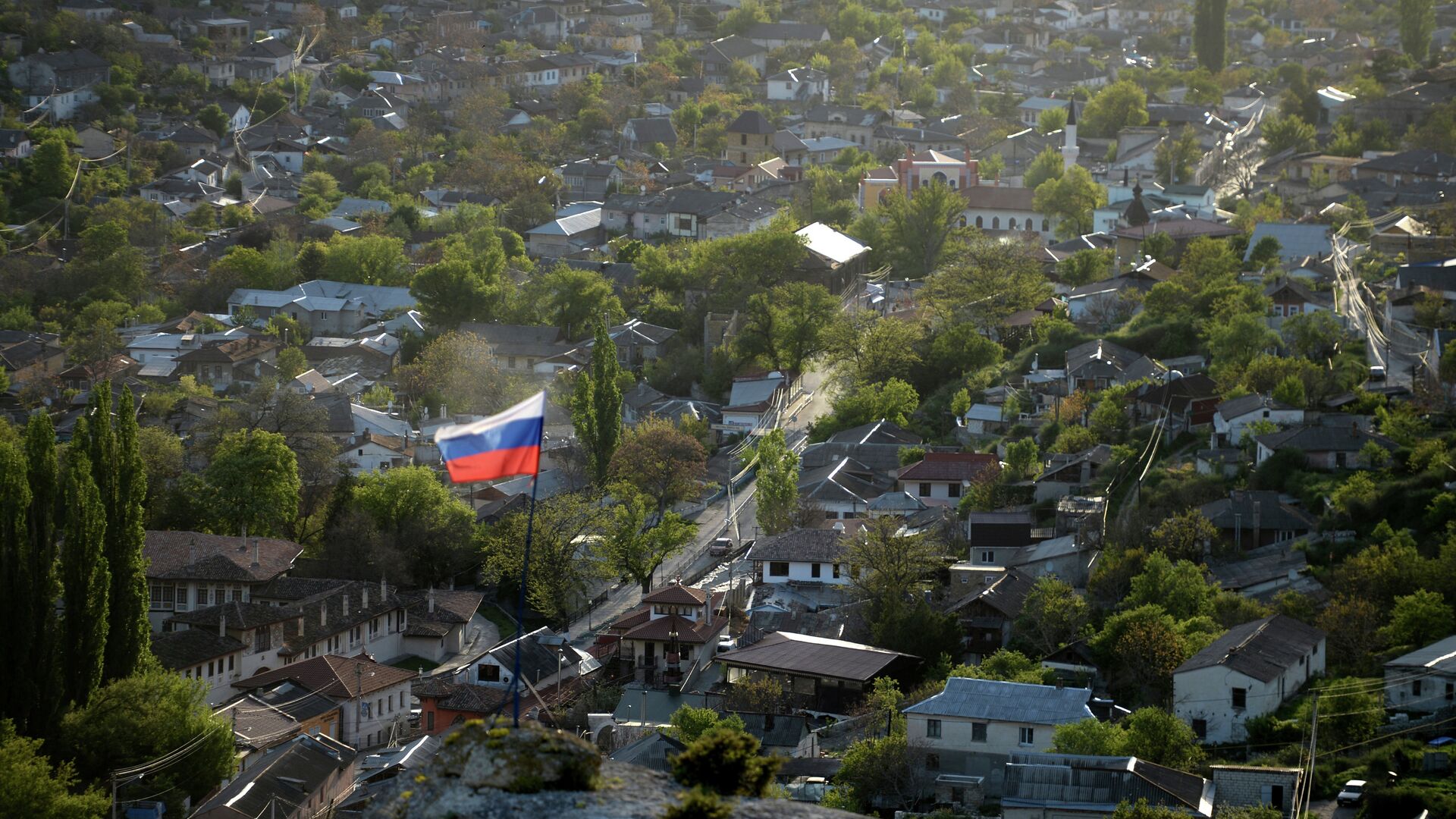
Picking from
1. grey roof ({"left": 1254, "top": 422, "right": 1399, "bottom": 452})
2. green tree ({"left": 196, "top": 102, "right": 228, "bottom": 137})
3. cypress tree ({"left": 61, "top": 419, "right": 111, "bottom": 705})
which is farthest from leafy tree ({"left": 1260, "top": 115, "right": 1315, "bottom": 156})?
cypress tree ({"left": 61, "top": 419, "right": 111, "bottom": 705})

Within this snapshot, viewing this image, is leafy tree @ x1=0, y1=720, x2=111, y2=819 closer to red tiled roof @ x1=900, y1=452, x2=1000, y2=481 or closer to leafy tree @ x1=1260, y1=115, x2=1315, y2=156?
red tiled roof @ x1=900, y1=452, x2=1000, y2=481

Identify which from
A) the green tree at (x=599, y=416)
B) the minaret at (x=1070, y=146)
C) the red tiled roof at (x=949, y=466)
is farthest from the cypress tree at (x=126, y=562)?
the minaret at (x=1070, y=146)

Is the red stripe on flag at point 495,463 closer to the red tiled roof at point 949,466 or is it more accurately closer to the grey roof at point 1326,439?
the grey roof at point 1326,439

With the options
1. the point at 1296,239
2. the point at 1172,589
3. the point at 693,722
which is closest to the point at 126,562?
the point at 693,722

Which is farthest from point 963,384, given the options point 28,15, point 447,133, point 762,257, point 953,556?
point 28,15

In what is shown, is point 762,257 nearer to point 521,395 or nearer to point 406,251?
point 521,395
